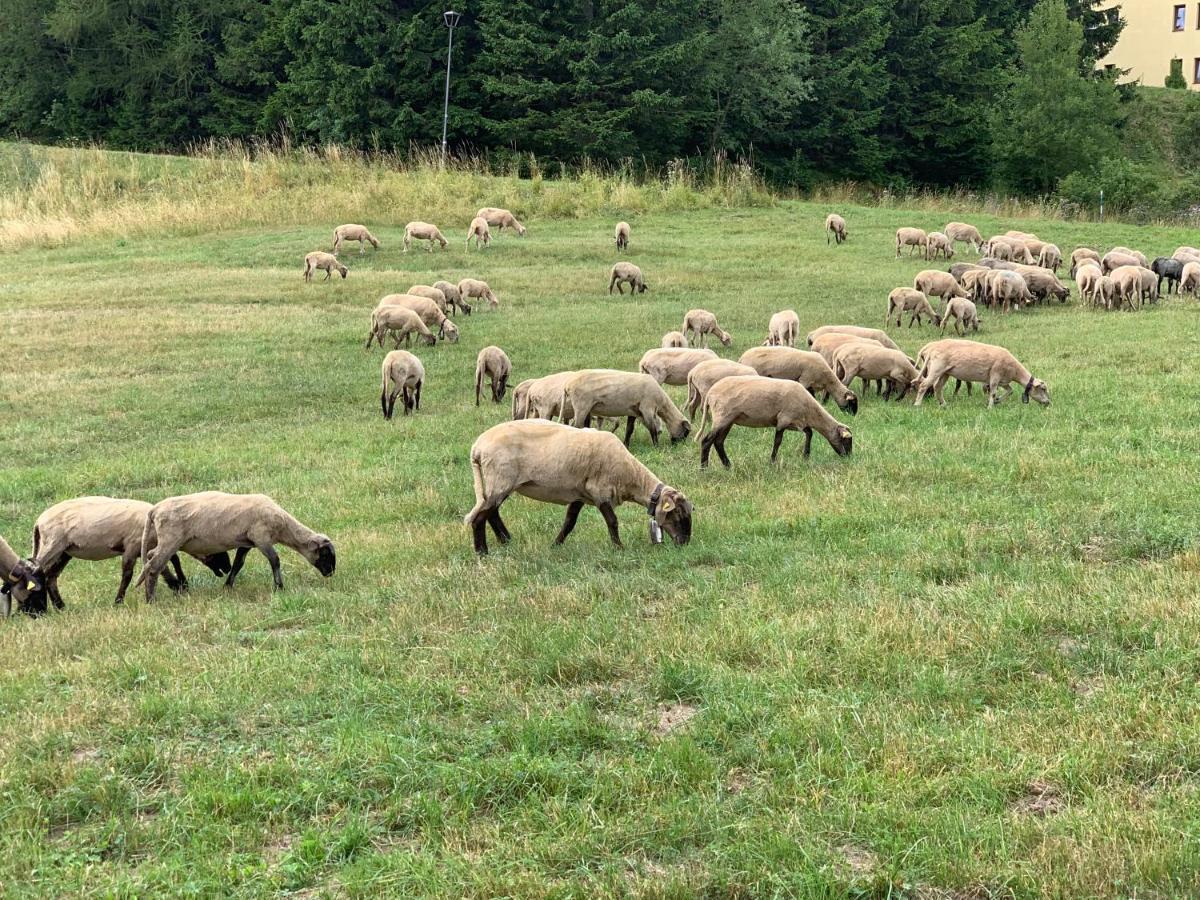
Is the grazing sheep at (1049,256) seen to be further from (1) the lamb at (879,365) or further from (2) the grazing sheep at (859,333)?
(1) the lamb at (879,365)

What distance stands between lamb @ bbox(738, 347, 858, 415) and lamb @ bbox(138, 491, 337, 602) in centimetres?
646

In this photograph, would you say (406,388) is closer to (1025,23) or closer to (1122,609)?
(1122,609)

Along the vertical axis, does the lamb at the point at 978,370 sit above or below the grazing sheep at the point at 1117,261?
below

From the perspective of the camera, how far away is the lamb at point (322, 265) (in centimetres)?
2552

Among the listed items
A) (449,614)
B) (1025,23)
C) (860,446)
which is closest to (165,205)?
(860,446)

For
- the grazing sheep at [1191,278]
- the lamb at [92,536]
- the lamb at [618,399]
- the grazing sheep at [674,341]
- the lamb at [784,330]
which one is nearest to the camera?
the lamb at [92,536]

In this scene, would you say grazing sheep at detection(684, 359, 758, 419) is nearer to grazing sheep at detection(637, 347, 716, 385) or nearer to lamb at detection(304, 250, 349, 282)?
grazing sheep at detection(637, 347, 716, 385)

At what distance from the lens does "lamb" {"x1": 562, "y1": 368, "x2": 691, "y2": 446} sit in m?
11.9

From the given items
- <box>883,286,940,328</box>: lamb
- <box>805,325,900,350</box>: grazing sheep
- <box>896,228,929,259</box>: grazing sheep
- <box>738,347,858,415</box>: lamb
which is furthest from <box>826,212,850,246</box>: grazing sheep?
<box>738,347,858,415</box>: lamb

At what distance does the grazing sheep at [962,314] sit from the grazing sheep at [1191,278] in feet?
22.3

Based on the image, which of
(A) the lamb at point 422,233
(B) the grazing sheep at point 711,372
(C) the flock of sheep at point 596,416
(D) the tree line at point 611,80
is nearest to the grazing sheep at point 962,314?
(C) the flock of sheep at point 596,416

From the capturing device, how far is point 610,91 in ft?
171

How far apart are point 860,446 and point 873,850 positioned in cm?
792

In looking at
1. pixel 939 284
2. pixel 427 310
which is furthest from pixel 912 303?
pixel 427 310
